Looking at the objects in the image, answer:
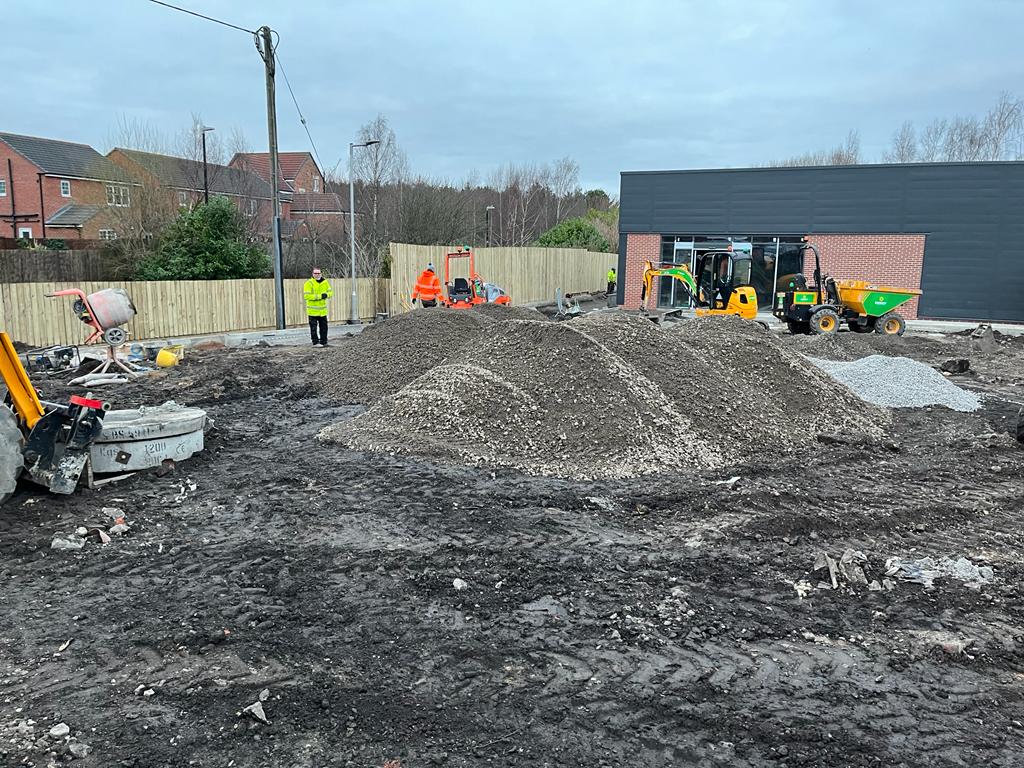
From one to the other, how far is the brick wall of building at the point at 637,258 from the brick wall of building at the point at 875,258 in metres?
6.09

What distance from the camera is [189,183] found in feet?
102

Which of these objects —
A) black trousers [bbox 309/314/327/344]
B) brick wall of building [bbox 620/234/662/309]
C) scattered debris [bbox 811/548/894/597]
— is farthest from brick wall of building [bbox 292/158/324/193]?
scattered debris [bbox 811/548/894/597]

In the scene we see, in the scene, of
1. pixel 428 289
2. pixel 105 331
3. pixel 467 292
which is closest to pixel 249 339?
pixel 428 289

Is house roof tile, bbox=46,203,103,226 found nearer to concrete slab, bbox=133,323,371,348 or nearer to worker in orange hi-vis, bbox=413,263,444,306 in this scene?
concrete slab, bbox=133,323,371,348

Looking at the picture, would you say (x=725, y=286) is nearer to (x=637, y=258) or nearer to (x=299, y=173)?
(x=637, y=258)

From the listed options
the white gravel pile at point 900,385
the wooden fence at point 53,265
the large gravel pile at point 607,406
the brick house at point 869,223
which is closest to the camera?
the large gravel pile at point 607,406

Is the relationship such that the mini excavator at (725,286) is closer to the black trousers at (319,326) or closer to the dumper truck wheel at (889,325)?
the dumper truck wheel at (889,325)

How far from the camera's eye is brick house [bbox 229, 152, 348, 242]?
34.8 m

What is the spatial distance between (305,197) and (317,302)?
3060 centimetres

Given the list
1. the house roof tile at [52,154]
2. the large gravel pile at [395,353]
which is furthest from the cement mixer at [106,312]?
the house roof tile at [52,154]

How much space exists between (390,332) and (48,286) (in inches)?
338

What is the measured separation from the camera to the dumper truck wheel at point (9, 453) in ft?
20.1

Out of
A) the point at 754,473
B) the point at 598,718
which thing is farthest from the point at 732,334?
the point at 598,718

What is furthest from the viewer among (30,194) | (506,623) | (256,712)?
(30,194)
